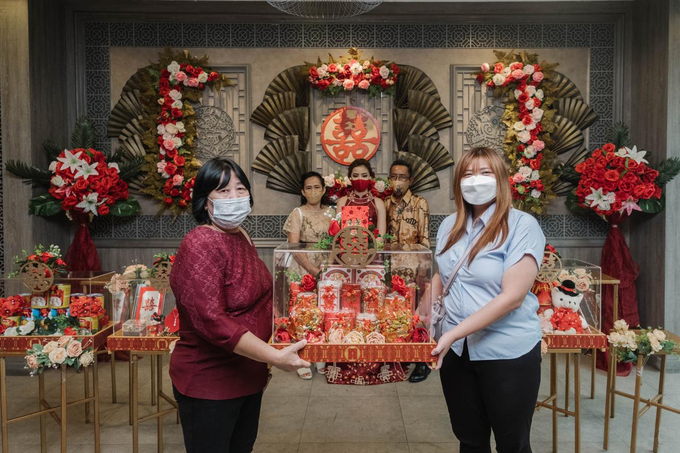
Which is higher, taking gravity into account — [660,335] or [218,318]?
[218,318]

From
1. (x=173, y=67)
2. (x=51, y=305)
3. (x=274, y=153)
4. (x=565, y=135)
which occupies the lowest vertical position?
(x=51, y=305)

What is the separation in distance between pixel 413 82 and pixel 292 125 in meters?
1.23

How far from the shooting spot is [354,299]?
2.33m

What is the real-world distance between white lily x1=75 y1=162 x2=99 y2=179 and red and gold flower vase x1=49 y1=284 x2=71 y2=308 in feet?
5.51

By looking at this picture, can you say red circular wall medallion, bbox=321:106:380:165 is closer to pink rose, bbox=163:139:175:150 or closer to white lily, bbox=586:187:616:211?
pink rose, bbox=163:139:175:150

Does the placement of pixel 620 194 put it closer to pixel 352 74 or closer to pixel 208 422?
pixel 352 74

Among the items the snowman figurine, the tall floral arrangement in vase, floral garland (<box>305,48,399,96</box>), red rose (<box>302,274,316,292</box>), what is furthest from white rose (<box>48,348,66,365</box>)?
the tall floral arrangement in vase

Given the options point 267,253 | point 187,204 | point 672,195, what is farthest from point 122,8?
point 672,195

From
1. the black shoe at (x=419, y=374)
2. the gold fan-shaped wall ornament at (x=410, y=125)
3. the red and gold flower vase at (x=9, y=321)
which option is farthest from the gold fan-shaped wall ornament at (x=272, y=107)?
the red and gold flower vase at (x=9, y=321)

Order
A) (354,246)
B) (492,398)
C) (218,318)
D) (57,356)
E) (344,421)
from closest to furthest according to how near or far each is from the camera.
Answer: (218,318), (492,398), (354,246), (57,356), (344,421)

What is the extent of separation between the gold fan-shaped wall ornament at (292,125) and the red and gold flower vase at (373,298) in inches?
113

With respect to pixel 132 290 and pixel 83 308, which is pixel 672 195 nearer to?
pixel 132 290

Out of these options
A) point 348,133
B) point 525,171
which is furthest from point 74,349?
point 525,171

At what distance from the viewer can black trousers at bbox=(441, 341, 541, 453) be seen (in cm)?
187
